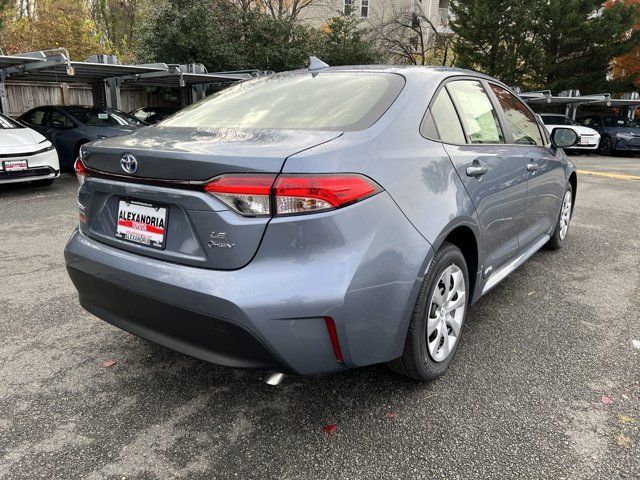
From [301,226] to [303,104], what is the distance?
3.25 ft

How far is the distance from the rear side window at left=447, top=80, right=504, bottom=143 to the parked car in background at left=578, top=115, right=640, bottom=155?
18781 millimetres

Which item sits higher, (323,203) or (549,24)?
(549,24)

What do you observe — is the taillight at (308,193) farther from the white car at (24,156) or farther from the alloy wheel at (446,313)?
the white car at (24,156)

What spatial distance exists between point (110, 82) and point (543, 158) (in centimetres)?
1296

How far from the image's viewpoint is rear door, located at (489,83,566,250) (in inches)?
138

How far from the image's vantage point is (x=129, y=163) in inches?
84.6

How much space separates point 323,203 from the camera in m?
1.91

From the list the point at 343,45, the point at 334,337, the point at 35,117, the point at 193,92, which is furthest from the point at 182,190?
the point at 343,45

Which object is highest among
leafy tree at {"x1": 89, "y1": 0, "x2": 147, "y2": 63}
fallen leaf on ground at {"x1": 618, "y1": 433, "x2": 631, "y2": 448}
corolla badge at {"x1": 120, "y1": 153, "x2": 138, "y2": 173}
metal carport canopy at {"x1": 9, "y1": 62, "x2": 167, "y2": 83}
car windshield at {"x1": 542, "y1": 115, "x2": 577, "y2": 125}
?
leafy tree at {"x1": 89, "y1": 0, "x2": 147, "y2": 63}

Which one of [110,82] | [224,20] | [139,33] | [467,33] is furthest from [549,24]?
[110,82]

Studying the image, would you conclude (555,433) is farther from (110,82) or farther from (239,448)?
(110,82)

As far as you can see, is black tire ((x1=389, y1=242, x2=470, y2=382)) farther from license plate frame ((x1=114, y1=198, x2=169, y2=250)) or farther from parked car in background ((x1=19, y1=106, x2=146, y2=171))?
parked car in background ((x1=19, y1=106, x2=146, y2=171))

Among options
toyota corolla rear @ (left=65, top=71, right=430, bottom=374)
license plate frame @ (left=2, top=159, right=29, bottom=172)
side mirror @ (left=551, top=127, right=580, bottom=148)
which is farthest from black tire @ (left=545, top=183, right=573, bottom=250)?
license plate frame @ (left=2, top=159, right=29, bottom=172)

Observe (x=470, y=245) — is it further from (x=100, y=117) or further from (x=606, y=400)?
(x=100, y=117)
